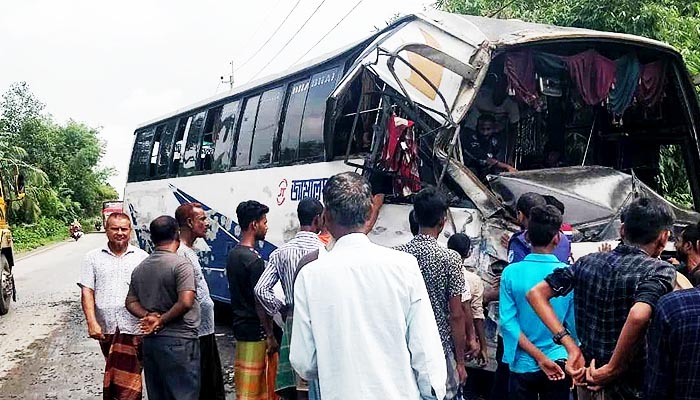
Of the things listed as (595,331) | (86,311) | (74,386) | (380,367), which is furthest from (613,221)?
(74,386)

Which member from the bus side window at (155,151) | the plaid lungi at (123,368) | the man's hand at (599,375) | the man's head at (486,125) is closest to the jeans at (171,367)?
the plaid lungi at (123,368)

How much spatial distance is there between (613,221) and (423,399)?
3.27m

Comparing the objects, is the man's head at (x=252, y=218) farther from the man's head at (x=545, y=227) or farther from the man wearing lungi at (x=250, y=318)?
the man's head at (x=545, y=227)

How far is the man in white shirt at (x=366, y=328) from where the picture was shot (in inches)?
104

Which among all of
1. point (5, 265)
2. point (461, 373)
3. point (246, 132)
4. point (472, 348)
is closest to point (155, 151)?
point (5, 265)

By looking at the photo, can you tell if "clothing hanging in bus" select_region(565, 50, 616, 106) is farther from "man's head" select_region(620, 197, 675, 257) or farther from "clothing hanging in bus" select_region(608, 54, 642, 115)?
"man's head" select_region(620, 197, 675, 257)

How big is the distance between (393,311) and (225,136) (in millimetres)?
7741

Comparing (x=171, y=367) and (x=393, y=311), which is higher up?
(x=393, y=311)

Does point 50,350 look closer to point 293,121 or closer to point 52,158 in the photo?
point 293,121

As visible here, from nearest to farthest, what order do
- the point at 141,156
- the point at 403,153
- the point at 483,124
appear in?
the point at 403,153 < the point at 483,124 < the point at 141,156

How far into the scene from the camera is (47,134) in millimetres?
39219

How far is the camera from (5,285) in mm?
11773

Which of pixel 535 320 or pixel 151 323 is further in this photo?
pixel 151 323

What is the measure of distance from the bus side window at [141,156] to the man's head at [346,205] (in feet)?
35.9
